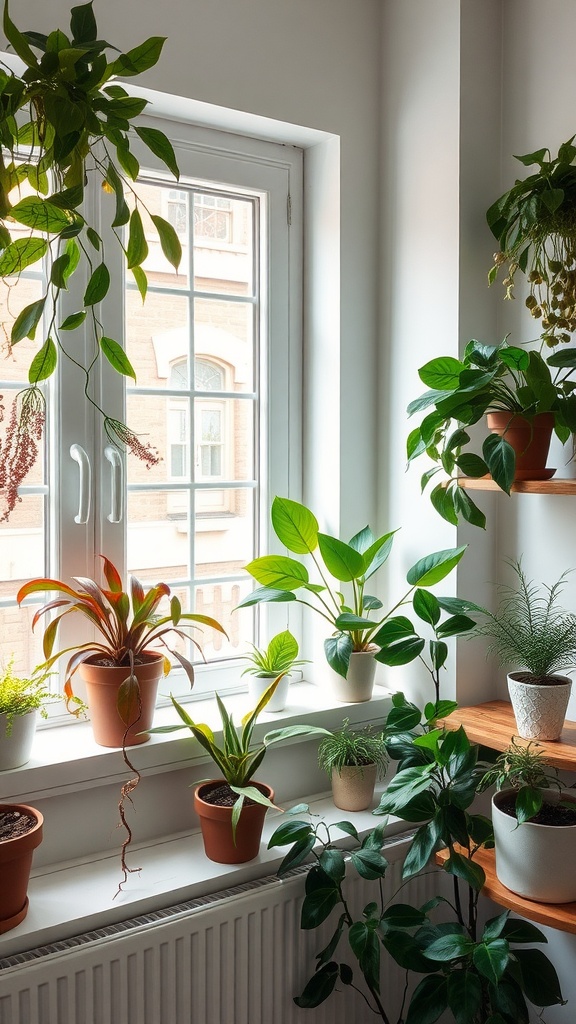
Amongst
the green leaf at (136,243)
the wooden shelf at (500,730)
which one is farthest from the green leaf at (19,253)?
the wooden shelf at (500,730)

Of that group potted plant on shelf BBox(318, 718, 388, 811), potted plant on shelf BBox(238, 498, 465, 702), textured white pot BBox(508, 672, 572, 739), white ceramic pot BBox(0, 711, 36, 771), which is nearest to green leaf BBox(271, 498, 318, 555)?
potted plant on shelf BBox(238, 498, 465, 702)

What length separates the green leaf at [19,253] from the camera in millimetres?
1069

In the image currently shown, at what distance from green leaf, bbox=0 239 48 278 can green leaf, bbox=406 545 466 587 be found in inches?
45.2

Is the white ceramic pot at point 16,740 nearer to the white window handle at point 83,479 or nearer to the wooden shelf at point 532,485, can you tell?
the white window handle at point 83,479

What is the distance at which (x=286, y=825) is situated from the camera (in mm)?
1761

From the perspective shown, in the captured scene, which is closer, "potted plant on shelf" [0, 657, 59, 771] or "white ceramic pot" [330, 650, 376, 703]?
"potted plant on shelf" [0, 657, 59, 771]

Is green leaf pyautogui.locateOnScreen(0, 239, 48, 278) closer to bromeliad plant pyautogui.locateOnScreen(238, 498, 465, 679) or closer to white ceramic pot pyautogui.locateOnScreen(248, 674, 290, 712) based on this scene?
bromeliad plant pyautogui.locateOnScreen(238, 498, 465, 679)

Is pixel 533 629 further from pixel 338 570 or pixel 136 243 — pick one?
pixel 136 243

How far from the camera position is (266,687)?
2025mm

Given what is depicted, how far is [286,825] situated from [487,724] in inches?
19.6

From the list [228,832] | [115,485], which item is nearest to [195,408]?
[115,485]

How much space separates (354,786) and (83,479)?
0.93 meters

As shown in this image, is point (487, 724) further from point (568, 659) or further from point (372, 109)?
point (372, 109)

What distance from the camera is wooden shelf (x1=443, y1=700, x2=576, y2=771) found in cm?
166
